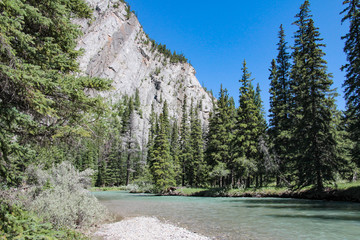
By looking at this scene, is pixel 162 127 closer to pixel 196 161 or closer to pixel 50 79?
pixel 196 161

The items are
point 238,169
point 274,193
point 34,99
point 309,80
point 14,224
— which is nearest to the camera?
point 14,224

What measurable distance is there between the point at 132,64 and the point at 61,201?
121m

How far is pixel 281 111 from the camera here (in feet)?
103

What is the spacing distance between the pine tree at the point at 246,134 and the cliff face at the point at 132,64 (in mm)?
68524

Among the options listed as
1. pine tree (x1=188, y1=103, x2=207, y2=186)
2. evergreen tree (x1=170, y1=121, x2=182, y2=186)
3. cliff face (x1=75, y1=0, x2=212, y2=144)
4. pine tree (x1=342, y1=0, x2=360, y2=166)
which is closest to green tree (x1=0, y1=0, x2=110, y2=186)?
pine tree (x1=342, y1=0, x2=360, y2=166)

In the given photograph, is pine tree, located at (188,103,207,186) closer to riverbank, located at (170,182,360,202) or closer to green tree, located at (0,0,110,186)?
riverbank, located at (170,182,360,202)

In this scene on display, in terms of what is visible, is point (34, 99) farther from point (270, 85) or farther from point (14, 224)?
point (270, 85)

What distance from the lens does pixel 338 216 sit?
12.8 m

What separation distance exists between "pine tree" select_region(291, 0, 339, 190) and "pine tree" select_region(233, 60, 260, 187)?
7445mm

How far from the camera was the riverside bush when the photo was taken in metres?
9.37

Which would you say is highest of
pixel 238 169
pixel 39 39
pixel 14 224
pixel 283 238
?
pixel 39 39

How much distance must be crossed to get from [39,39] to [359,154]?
24059mm

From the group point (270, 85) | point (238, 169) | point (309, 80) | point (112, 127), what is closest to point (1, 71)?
point (112, 127)

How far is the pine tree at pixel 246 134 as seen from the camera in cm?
3148
